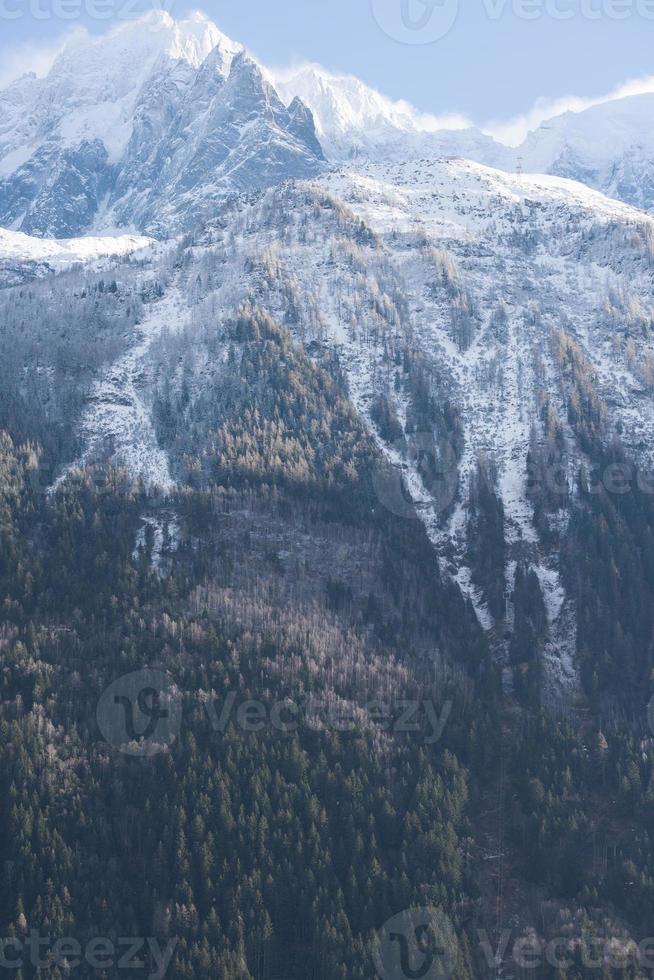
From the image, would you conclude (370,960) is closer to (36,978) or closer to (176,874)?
(176,874)

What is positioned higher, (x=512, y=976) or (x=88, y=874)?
(x=88, y=874)

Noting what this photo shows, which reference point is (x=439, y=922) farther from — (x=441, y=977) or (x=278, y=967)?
(x=278, y=967)

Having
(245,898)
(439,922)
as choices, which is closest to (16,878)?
(245,898)

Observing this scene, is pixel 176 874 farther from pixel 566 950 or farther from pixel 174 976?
pixel 566 950

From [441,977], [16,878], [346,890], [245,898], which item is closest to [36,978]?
[16,878]

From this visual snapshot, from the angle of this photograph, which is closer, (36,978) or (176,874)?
(36,978)

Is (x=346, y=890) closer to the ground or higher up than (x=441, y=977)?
higher up

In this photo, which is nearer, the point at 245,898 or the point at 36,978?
the point at 36,978

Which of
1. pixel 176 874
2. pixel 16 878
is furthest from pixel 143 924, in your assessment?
pixel 16 878
